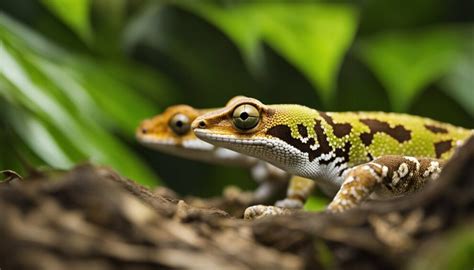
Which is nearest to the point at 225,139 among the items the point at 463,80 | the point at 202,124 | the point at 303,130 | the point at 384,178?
the point at 202,124

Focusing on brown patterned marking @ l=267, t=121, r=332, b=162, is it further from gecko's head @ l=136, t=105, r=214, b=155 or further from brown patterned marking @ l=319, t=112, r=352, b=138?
gecko's head @ l=136, t=105, r=214, b=155

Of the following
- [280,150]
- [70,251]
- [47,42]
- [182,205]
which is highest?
[47,42]

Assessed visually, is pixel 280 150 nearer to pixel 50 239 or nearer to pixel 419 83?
pixel 50 239

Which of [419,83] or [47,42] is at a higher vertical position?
[419,83]

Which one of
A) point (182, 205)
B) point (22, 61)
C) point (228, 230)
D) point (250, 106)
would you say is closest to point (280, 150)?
point (250, 106)

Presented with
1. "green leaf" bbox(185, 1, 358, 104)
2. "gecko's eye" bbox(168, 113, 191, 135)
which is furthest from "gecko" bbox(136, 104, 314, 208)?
"green leaf" bbox(185, 1, 358, 104)

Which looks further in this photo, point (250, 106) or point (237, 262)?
point (250, 106)

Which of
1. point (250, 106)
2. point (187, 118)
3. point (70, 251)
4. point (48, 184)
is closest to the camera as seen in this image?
point (70, 251)

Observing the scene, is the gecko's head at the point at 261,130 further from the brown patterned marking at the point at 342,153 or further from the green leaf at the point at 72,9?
the green leaf at the point at 72,9
